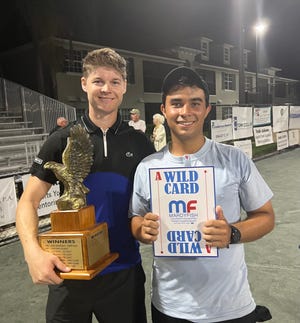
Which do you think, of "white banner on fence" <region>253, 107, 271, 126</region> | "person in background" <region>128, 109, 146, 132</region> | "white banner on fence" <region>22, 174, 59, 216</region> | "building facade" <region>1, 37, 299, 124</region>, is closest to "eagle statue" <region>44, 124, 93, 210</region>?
"white banner on fence" <region>22, 174, 59, 216</region>

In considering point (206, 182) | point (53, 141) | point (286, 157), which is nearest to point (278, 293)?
point (206, 182)

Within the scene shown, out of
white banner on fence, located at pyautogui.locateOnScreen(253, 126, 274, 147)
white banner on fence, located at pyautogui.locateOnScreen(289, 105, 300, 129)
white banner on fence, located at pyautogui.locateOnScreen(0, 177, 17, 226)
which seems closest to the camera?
white banner on fence, located at pyautogui.locateOnScreen(0, 177, 17, 226)

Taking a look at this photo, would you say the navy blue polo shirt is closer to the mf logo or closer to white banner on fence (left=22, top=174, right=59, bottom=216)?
the mf logo

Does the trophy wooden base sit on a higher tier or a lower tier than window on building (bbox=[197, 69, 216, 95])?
lower

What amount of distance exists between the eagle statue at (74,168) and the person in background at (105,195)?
0.19 meters

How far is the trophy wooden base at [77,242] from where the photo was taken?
1.60m

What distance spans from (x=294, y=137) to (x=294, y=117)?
3.79 ft

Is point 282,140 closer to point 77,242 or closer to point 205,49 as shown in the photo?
point 77,242

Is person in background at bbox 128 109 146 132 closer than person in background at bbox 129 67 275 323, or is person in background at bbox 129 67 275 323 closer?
person in background at bbox 129 67 275 323

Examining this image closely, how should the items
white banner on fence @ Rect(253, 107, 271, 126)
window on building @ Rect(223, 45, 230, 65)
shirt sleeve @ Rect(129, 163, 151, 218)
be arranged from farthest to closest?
window on building @ Rect(223, 45, 230, 65), white banner on fence @ Rect(253, 107, 271, 126), shirt sleeve @ Rect(129, 163, 151, 218)

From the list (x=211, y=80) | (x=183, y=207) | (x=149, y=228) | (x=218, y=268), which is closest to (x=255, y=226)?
(x=218, y=268)

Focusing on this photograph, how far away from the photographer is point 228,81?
112 ft

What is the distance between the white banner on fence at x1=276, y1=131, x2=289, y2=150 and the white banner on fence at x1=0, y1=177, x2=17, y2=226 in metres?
12.7

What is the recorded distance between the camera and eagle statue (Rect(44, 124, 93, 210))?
1.71 metres
